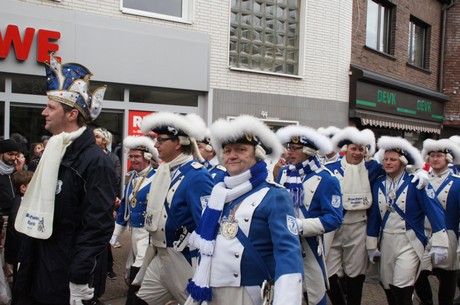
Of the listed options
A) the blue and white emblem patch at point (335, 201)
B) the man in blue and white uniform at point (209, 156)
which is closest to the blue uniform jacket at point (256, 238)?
the blue and white emblem patch at point (335, 201)

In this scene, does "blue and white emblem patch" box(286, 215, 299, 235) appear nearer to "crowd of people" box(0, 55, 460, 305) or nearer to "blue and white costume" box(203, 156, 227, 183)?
"crowd of people" box(0, 55, 460, 305)

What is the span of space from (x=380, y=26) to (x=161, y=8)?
28.3ft

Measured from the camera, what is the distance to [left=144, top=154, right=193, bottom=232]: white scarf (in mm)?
4445

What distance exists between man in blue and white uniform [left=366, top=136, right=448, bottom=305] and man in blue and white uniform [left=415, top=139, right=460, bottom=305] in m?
0.73

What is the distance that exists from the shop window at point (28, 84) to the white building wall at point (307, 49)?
1.86 meters

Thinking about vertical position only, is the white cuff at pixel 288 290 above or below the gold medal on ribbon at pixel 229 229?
below

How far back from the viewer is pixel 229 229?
10.5 feet

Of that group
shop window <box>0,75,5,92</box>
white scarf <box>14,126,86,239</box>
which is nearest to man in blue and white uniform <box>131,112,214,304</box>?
white scarf <box>14,126,86,239</box>

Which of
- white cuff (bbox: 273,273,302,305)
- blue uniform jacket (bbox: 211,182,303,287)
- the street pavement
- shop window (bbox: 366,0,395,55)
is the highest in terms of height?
shop window (bbox: 366,0,395,55)

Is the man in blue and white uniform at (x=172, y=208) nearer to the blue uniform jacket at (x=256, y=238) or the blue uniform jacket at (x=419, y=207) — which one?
the blue uniform jacket at (x=256, y=238)

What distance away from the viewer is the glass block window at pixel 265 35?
1266cm

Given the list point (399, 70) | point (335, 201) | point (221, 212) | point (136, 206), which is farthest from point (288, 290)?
point (399, 70)

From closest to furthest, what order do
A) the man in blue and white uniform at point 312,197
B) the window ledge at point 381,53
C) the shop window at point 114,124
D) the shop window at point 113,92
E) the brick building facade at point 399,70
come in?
the man in blue and white uniform at point 312,197 → the shop window at point 113,92 → the shop window at point 114,124 → the brick building facade at point 399,70 → the window ledge at point 381,53

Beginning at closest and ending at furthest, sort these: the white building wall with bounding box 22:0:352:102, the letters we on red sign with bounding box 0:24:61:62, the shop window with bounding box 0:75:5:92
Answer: the letters we on red sign with bounding box 0:24:61:62, the shop window with bounding box 0:75:5:92, the white building wall with bounding box 22:0:352:102
